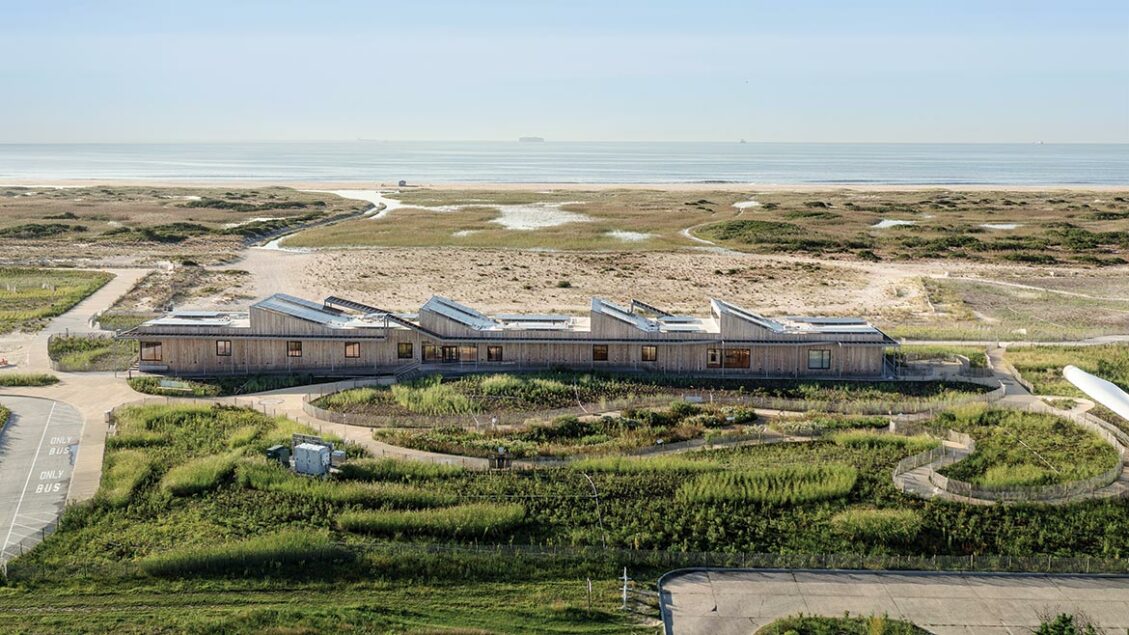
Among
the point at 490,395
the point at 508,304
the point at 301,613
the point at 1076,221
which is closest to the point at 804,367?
the point at 490,395

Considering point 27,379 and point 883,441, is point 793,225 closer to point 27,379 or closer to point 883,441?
point 883,441

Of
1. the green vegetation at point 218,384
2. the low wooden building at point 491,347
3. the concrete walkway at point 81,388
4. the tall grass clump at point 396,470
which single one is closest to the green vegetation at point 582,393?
the low wooden building at point 491,347

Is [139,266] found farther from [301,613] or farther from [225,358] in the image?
[301,613]

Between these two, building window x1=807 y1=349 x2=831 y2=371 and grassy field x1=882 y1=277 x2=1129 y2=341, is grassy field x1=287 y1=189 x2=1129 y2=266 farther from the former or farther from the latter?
building window x1=807 y1=349 x2=831 y2=371

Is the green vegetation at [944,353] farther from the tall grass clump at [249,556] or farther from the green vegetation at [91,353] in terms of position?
the green vegetation at [91,353]

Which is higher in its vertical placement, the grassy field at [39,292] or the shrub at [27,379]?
the grassy field at [39,292]

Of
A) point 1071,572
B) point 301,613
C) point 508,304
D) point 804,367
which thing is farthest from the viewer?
point 508,304
